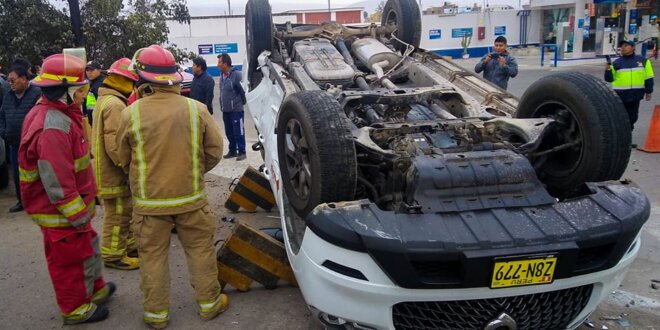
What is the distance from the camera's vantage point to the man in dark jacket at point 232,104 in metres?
8.02

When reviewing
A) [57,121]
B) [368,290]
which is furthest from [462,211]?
[57,121]

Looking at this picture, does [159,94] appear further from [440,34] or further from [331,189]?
[440,34]

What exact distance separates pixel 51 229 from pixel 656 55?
22.6m

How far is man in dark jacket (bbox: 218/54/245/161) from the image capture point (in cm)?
802

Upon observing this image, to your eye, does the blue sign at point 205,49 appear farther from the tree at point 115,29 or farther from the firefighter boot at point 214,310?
the firefighter boot at point 214,310

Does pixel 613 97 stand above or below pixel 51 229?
above

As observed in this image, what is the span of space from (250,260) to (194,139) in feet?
3.16

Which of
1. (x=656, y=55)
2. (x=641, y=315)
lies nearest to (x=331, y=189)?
(x=641, y=315)

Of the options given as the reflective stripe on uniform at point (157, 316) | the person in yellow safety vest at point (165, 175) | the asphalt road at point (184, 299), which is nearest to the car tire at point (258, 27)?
the asphalt road at point (184, 299)

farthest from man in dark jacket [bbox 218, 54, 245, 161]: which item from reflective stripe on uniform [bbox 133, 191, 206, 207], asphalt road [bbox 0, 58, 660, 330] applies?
reflective stripe on uniform [bbox 133, 191, 206, 207]

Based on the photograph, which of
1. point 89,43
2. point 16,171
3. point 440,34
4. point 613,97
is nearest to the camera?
point 613,97

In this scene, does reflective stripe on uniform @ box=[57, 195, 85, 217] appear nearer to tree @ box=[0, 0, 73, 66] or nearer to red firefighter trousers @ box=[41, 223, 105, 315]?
red firefighter trousers @ box=[41, 223, 105, 315]

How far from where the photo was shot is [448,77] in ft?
16.2

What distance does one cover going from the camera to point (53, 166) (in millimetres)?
3221
